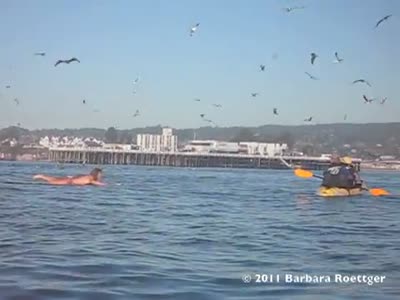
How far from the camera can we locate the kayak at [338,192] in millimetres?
10523

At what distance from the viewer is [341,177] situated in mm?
10930

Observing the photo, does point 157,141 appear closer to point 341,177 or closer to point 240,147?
point 240,147

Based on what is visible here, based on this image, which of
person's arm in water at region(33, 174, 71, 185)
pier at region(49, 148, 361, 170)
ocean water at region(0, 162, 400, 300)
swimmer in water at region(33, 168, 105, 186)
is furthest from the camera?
pier at region(49, 148, 361, 170)

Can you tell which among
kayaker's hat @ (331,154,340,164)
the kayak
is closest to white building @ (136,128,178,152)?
the kayak

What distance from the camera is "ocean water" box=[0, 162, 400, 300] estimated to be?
9.61 feet

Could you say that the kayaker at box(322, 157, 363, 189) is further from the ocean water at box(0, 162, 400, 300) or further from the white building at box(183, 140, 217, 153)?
the ocean water at box(0, 162, 400, 300)

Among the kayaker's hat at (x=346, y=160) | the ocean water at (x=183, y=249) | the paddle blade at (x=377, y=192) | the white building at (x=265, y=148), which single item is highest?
the white building at (x=265, y=148)

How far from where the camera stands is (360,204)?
9461 millimetres

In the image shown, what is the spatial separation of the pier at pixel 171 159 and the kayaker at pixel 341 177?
0.16 meters

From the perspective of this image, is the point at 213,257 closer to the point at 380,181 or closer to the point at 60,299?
the point at 60,299

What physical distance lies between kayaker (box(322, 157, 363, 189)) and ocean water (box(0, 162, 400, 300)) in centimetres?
275

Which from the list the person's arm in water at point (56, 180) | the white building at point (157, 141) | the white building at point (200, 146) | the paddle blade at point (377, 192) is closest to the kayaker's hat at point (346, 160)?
the paddle blade at point (377, 192)

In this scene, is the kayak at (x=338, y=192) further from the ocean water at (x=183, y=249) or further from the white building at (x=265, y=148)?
the ocean water at (x=183, y=249)

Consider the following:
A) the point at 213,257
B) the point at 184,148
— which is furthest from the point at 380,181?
the point at 213,257
